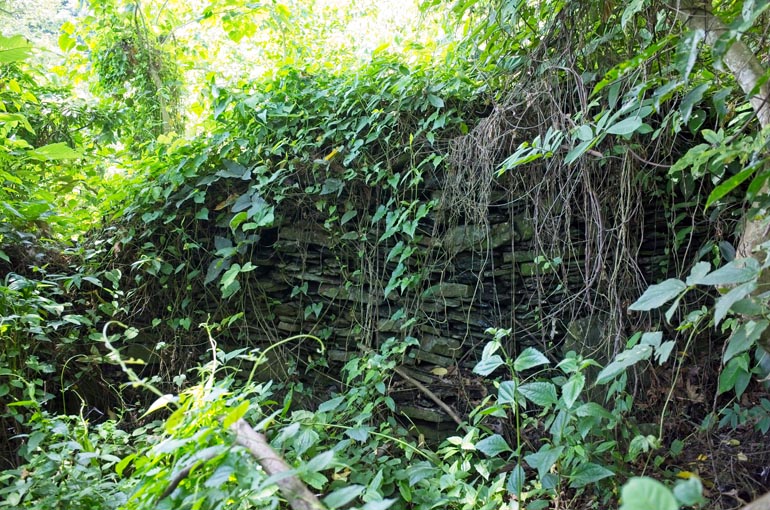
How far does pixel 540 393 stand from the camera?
183 cm

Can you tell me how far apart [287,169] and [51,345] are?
1.55m

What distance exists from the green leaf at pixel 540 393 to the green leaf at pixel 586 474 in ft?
0.74

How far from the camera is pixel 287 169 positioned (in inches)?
117

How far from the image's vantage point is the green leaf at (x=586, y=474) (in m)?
1.74

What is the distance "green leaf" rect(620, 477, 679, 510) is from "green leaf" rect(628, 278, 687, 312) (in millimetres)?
730

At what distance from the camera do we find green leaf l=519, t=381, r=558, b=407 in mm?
1803

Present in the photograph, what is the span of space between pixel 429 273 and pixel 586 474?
4.01 ft

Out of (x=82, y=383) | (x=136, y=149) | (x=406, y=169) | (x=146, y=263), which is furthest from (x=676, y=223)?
(x=136, y=149)

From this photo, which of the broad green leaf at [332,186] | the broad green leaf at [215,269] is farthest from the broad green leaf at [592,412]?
the broad green leaf at [215,269]

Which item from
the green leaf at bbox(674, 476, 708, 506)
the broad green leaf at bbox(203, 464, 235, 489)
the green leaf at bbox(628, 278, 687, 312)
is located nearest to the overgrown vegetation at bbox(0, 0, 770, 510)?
the green leaf at bbox(628, 278, 687, 312)

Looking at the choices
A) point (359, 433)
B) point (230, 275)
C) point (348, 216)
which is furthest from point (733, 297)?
point (230, 275)

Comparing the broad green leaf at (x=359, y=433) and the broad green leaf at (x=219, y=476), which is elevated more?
the broad green leaf at (x=219, y=476)

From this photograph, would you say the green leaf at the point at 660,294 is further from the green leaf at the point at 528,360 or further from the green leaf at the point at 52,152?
the green leaf at the point at 52,152

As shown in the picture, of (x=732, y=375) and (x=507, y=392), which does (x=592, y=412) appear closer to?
(x=507, y=392)
